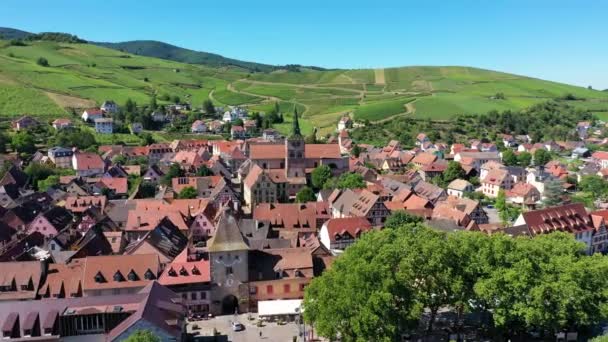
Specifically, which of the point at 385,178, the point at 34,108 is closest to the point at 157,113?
the point at 34,108

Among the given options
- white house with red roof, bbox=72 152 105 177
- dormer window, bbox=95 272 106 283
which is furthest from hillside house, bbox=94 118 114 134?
dormer window, bbox=95 272 106 283

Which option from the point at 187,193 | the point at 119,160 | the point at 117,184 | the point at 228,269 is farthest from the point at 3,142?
the point at 228,269

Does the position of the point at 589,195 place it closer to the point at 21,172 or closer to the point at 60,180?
the point at 60,180

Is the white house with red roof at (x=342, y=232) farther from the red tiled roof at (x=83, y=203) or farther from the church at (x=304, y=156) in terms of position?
the red tiled roof at (x=83, y=203)

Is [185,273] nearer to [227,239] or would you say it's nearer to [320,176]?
[227,239]

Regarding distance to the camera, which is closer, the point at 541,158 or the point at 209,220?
the point at 209,220

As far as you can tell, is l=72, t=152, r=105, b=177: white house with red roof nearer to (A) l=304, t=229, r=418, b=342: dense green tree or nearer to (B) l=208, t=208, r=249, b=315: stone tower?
(B) l=208, t=208, r=249, b=315: stone tower
